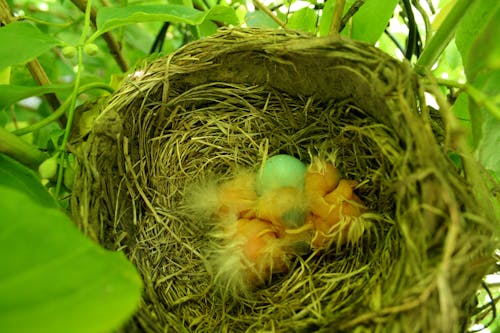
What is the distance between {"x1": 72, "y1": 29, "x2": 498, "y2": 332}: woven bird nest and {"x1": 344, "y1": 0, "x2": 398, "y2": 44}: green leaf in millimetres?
106

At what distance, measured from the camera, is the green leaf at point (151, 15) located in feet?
3.04

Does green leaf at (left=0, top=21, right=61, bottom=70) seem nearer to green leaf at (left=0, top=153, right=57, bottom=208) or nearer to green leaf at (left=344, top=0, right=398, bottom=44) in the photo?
green leaf at (left=0, top=153, right=57, bottom=208)

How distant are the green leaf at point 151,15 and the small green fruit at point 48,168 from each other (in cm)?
22

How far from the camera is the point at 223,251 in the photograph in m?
1.12

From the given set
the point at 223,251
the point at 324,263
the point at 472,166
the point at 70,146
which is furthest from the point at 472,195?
the point at 70,146

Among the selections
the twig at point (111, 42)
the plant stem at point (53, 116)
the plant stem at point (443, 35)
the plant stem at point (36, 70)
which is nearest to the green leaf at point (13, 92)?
the plant stem at point (53, 116)

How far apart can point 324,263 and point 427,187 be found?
39cm

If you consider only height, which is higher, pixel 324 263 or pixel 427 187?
pixel 427 187

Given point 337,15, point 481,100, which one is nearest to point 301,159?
point 337,15

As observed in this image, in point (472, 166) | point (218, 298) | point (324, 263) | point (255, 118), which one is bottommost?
point (218, 298)

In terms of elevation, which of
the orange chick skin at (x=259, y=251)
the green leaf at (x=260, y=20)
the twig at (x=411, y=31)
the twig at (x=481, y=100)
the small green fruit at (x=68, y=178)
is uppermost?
the twig at (x=481, y=100)

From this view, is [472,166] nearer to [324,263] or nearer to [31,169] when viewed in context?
[324,263]

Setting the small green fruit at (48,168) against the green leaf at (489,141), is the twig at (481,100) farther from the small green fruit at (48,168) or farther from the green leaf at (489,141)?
the small green fruit at (48,168)

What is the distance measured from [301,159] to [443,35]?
43 cm
